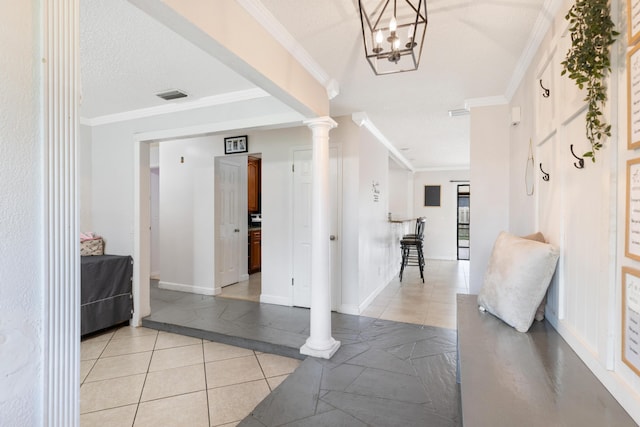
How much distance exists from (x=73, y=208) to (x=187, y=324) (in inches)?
111

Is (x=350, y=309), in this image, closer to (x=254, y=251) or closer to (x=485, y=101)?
(x=485, y=101)

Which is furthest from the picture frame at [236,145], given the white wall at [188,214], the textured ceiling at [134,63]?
the textured ceiling at [134,63]

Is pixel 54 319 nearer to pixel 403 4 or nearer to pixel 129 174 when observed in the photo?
pixel 403 4

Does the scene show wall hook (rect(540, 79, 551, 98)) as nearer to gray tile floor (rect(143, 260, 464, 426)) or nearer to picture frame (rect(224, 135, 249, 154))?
gray tile floor (rect(143, 260, 464, 426))

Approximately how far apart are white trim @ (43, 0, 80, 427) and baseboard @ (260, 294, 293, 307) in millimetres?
3188

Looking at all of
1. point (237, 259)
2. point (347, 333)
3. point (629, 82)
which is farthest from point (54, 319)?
point (237, 259)

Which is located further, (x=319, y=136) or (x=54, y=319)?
(x=319, y=136)

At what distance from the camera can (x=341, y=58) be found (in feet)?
7.77

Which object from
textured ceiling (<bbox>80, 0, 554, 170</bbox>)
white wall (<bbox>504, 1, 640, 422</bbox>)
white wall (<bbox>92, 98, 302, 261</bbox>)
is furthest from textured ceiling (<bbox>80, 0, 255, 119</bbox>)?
white wall (<bbox>504, 1, 640, 422</bbox>)

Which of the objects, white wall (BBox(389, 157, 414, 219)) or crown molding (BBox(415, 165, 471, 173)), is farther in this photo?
crown molding (BBox(415, 165, 471, 173))

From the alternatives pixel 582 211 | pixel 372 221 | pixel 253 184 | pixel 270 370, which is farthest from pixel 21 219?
pixel 253 184

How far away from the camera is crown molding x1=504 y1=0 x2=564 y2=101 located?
1.73 meters

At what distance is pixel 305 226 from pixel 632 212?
10.4 feet

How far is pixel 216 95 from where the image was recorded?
10.4ft
